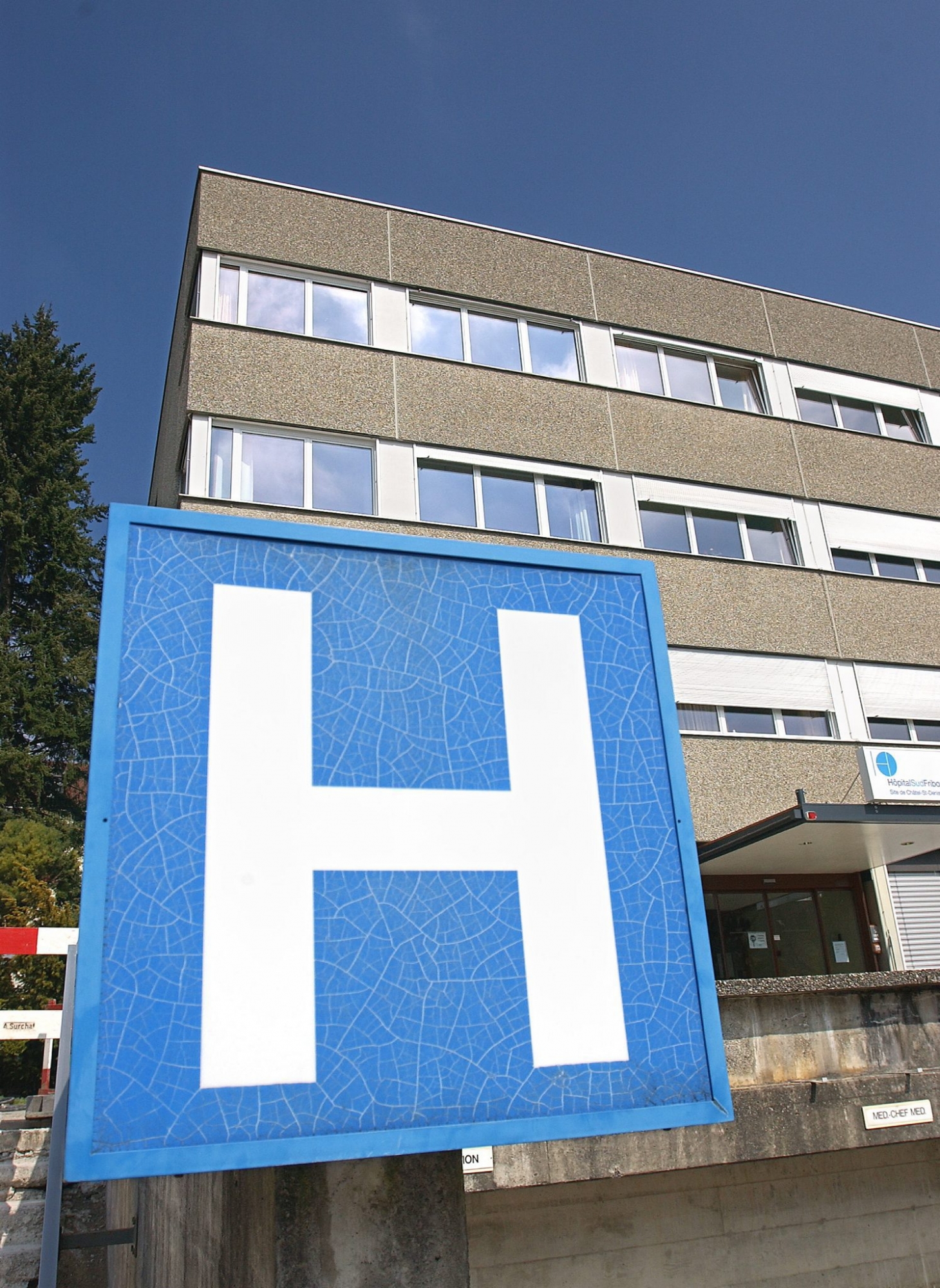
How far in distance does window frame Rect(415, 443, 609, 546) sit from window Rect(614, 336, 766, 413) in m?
2.19

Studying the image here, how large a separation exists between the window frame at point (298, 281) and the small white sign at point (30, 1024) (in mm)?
9355

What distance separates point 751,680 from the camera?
1531 centimetres

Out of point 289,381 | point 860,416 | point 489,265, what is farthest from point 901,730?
point 289,381

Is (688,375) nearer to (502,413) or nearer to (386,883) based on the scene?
(502,413)

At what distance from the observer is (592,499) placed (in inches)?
621

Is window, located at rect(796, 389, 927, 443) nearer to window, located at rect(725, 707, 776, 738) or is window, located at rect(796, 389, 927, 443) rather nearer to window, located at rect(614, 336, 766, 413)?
window, located at rect(614, 336, 766, 413)

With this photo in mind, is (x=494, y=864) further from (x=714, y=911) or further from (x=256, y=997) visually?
(x=714, y=911)

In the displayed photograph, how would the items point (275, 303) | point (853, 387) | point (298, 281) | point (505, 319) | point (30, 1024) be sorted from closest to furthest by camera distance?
point (30, 1024) < point (275, 303) < point (298, 281) < point (505, 319) < point (853, 387)

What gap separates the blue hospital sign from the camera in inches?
106

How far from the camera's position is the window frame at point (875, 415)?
18.1m

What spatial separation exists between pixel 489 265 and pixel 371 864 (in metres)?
15.4

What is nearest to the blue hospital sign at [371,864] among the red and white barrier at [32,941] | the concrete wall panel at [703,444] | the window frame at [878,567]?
the red and white barrier at [32,941]

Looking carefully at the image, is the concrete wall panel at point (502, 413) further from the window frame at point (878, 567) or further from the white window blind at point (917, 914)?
the white window blind at point (917, 914)

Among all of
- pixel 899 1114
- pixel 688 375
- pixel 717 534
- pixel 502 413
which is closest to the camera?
pixel 899 1114
